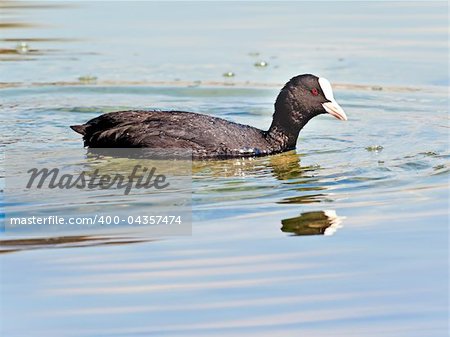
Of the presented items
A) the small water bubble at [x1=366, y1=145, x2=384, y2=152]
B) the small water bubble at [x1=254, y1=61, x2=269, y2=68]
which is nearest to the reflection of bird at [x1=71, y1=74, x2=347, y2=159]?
the small water bubble at [x1=366, y1=145, x2=384, y2=152]

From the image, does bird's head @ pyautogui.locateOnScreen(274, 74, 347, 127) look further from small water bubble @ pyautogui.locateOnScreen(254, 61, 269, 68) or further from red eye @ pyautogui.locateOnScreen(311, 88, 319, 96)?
small water bubble @ pyautogui.locateOnScreen(254, 61, 269, 68)

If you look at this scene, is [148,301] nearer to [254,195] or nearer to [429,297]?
[429,297]

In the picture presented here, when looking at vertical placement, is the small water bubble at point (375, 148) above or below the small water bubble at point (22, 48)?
below

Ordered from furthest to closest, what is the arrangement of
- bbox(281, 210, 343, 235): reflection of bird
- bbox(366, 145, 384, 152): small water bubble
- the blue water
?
bbox(366, 145, 384, 152): small water bubble < bbox(281, 210, 343, 235): reflection of bird < the blue water

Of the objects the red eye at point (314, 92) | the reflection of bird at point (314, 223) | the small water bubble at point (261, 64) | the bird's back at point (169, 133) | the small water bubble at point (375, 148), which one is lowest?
the reflection of bird at point (314, 223)

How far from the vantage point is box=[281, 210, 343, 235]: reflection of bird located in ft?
19.3

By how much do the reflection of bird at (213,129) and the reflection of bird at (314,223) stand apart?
1.91 meters

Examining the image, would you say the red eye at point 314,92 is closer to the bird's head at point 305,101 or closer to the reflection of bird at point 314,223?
the bird's head at point 305,101

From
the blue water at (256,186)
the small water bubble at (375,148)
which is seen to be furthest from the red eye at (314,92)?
the small water bubble at (375,148)

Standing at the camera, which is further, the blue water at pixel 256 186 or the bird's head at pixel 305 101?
the bird's head at pixel 305 101

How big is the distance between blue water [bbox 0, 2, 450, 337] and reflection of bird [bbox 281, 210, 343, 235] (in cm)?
2

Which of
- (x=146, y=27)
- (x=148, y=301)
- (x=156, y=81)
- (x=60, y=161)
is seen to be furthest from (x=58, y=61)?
(x=148, y=301)

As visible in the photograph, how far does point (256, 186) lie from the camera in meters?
7.05

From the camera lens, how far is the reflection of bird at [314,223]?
5.89 metres
